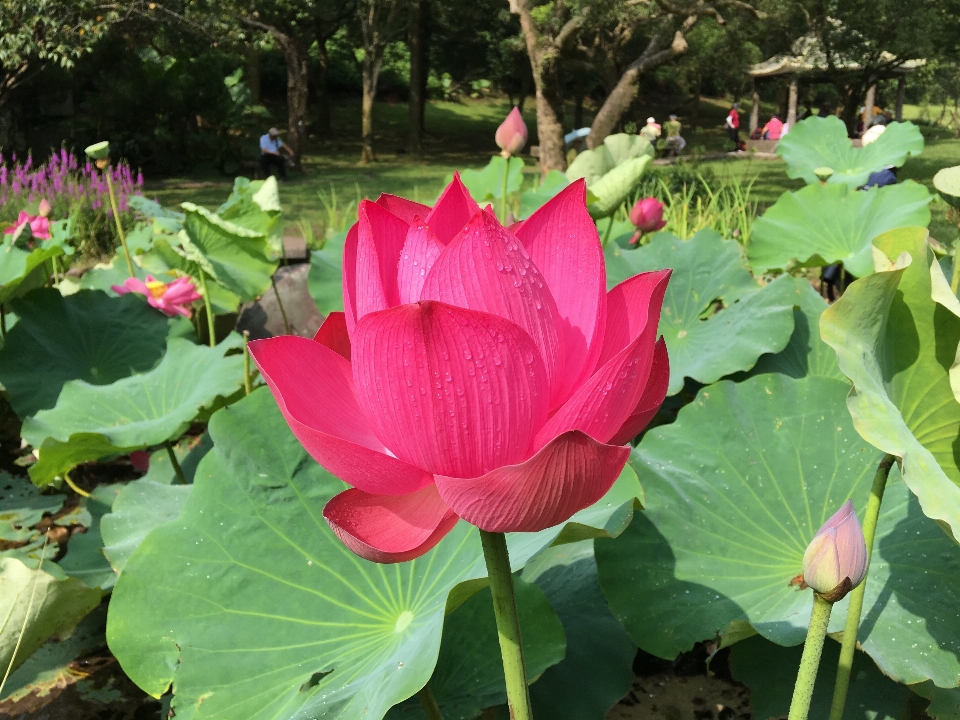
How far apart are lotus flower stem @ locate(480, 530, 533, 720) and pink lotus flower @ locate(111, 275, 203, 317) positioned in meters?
1.84

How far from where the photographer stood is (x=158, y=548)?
2.92 ft

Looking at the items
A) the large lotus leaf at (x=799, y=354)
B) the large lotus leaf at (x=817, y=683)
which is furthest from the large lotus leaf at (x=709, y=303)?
the large lotus leaf at (x=817, y=683)

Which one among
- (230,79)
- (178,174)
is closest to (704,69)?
(230,79)

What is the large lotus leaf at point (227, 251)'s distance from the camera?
1.96m

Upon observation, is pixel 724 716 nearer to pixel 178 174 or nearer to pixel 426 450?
pixel 426 450

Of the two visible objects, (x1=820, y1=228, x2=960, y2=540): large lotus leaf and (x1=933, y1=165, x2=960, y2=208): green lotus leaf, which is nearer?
(x1=820, y1=228, x2=960, y2=540): large lotus leaf

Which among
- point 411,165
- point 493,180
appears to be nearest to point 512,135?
point 493,180

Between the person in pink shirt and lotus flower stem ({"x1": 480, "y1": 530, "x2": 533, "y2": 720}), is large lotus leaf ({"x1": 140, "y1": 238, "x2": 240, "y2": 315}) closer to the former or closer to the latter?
lotus flower stem ({"x1": 480, "y1": 530, "x2": 533, "y2": 720})

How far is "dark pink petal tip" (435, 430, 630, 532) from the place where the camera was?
0.39 metres

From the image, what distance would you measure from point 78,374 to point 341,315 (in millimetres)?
1716

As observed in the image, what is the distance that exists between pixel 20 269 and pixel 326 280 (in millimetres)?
788

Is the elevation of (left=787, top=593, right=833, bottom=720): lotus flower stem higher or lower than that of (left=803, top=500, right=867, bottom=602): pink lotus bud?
lower

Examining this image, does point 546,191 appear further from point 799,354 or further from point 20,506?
point 20,506

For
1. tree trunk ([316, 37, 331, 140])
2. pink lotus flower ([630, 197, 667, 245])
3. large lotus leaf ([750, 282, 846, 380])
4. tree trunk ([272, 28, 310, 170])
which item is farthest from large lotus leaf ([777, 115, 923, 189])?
tree trunk ([316, 37, 331, 140])
